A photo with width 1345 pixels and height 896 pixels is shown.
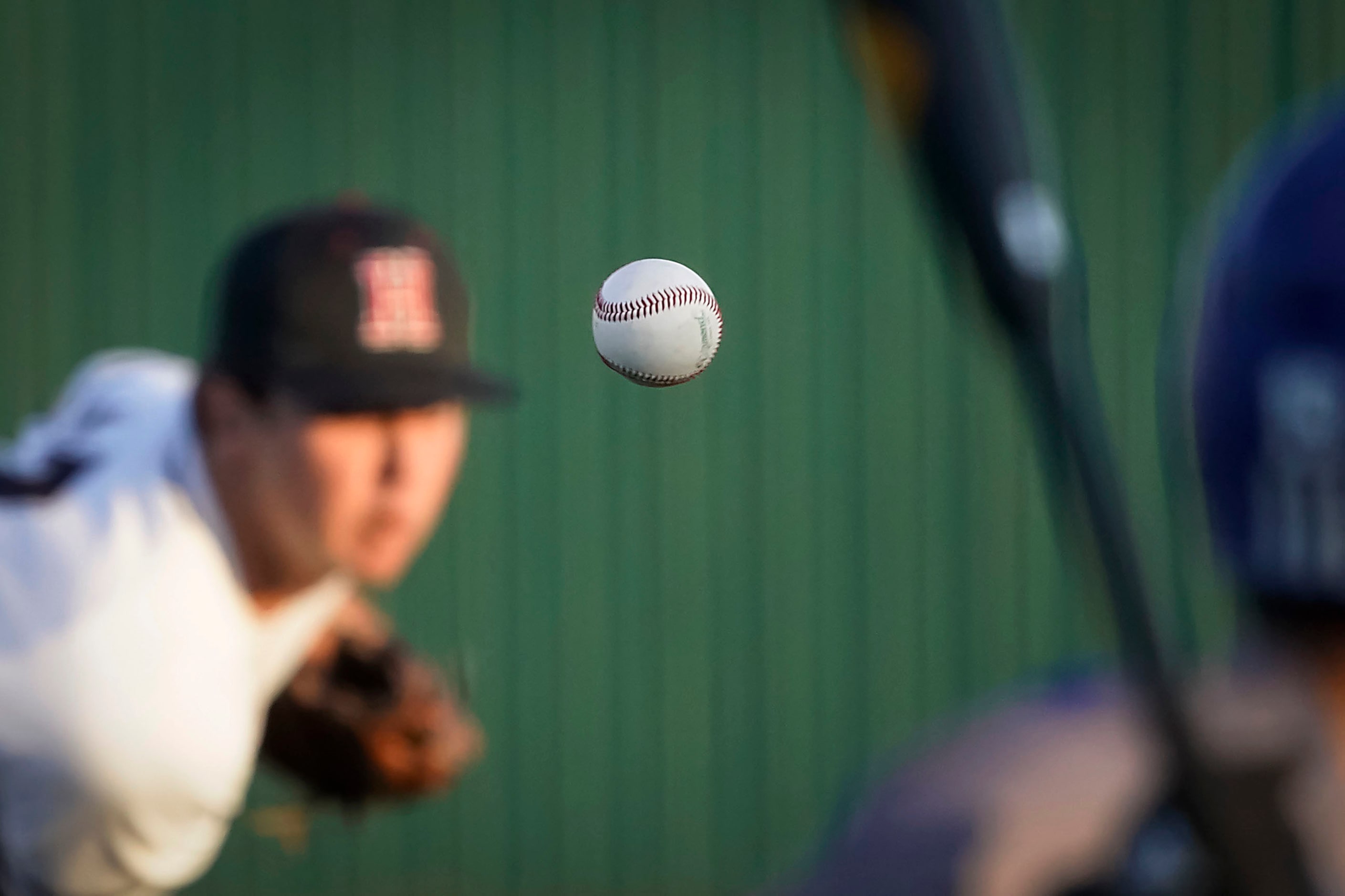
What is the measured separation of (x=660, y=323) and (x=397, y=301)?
1238mm

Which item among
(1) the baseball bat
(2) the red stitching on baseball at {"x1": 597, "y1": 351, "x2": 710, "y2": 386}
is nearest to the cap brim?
(1) the baseball bat

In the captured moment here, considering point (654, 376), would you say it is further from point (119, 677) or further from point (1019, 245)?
point (119, 677)

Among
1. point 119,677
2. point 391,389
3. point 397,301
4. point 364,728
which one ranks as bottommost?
point 364,728

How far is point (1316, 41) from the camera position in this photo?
4.52 m

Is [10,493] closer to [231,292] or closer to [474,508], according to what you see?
[231,292]

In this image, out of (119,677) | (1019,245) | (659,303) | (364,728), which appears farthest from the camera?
(364,728)

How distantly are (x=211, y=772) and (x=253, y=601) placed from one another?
0.29 metres

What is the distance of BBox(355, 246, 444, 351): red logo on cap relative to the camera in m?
1.66

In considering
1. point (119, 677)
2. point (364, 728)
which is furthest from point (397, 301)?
point (364, 728)

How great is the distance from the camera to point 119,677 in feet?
5.30

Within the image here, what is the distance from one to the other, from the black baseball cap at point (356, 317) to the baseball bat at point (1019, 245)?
41.3 inches

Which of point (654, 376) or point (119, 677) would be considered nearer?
point (654, 376)

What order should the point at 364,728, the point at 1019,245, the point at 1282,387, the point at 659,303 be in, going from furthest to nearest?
the point at 364,728
the point at 1282,387
the point at 1019,245
the point at 659,303

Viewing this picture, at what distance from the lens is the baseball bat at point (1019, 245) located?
0.60 metres
